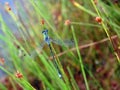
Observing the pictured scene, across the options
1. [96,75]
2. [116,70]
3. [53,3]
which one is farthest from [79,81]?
[53,3]

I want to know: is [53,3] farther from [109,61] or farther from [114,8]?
[114,8]

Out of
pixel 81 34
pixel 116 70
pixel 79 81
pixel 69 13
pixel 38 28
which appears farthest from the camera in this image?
pixel 38 28

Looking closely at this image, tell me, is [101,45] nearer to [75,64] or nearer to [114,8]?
[75,64]

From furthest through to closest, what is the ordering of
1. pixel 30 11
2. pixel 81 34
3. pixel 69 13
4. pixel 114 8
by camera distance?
1. pixel 30 11
2. pixel 69 13
3. pixel 81 34
4. pixel 114 8

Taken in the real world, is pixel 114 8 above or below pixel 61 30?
above

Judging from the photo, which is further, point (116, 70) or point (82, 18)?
point (82, 18)

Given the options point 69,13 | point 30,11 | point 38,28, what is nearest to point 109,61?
point 69,13

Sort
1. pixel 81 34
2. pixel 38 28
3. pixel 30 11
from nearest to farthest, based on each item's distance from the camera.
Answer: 1. pixel 81 34
2. pixel 38 28
3. pixel 30 11

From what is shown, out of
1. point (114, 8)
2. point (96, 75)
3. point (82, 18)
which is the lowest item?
point (96, 75)

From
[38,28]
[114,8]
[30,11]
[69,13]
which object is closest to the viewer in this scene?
[114,8]
